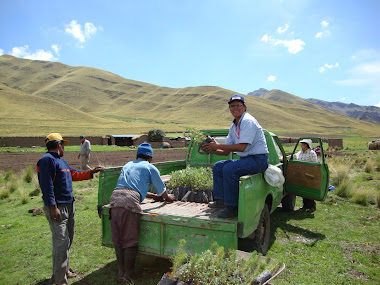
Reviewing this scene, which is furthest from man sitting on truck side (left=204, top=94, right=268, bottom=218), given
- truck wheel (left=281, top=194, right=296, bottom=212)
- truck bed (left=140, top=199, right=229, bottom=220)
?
truck wheel (left=281, top=194, right=296, bottom=212)

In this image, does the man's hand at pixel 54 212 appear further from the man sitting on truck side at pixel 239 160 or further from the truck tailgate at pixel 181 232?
the man sitting on truck side at pixel 239 160

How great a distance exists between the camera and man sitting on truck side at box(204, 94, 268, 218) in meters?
4.12

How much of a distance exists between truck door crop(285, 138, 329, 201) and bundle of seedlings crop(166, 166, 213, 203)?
2480 mm

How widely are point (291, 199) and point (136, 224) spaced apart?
5.11 metres

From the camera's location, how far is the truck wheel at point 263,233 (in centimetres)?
436

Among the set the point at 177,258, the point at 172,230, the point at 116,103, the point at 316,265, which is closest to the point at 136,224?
the point at 172,230

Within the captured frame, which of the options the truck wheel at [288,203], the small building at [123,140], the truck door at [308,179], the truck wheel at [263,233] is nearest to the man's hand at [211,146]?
the truck wheel at [263,233]

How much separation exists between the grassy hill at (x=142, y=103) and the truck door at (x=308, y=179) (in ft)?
232

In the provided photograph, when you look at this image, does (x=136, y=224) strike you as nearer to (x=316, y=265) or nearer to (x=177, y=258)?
(x=177, y=258)

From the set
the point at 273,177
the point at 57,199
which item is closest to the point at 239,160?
the point at 273,177

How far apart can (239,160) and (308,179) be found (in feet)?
9.91

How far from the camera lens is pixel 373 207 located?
837 centimetres

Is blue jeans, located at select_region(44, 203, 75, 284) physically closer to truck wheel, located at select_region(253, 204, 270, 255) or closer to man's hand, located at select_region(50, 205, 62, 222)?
man's hand, located at select_region(50, 205, 62, 222)

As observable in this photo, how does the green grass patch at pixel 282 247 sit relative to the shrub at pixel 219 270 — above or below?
below
